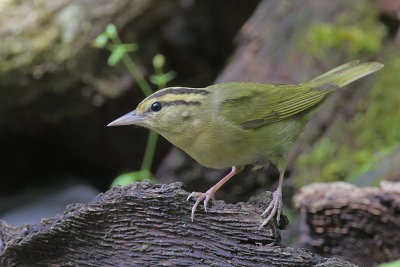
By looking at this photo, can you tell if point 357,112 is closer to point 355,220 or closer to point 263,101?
point 355,220

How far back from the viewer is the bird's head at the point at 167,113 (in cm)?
382

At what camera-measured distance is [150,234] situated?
3.21 m

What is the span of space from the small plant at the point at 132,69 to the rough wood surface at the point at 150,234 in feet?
5.81

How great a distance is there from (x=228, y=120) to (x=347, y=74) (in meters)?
1.38

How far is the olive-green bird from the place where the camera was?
3.80 m

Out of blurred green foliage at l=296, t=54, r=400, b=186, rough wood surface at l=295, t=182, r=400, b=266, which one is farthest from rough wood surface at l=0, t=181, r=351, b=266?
blurred green foliage at l=296, t=54, r=400, b=186

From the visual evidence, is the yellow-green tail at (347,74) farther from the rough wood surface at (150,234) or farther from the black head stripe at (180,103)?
the rough wood surface at (150,234)

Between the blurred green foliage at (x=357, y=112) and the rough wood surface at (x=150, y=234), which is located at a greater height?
the blurred green foliage at (x=357, y=112)

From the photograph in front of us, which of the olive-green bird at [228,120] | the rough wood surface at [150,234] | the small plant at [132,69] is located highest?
the small plant at [132,69]

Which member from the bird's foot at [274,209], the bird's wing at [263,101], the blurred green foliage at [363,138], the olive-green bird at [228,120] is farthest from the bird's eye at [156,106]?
the blurred green foliage at [363,138]

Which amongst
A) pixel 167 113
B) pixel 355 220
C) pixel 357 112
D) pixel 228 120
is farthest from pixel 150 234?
pixel 357 112

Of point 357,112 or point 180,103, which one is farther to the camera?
point 357,112

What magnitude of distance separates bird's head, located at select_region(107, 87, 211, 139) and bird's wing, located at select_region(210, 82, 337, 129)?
23 centimetres

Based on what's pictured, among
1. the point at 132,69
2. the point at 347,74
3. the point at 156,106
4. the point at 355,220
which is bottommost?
the point at 355,220
